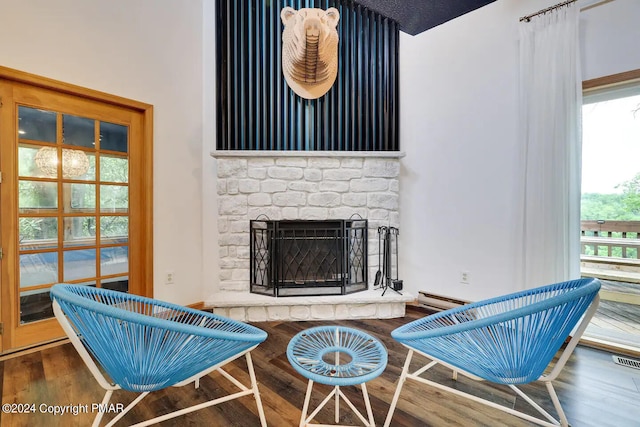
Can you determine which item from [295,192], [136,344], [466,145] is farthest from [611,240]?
[136,344]

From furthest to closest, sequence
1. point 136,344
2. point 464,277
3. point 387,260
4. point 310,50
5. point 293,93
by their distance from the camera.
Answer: point 293,93 → point 387,260 → point 464,277 → point 310,50 → point 136,344

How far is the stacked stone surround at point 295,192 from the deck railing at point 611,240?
1833 millimetres

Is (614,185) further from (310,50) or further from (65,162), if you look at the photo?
(65,162)

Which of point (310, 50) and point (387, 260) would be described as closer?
point (310, 50)

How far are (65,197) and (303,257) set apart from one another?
82.4 inches

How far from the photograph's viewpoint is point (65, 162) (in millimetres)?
2223

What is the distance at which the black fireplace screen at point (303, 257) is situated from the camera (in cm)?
268

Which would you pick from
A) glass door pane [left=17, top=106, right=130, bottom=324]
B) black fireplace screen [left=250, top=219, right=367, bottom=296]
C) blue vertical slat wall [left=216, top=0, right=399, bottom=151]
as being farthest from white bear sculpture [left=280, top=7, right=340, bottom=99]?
glass door pane [left=17, top=106, right=130, bottom=324]

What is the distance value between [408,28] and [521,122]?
1531 mm

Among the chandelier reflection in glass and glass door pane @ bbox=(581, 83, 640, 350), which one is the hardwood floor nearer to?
glass door pane @ bbox=(581, 83, 640, 350)

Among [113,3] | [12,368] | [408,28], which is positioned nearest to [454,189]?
[408,28]

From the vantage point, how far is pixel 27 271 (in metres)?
2.07

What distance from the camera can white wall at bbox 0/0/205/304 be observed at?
6.68ft

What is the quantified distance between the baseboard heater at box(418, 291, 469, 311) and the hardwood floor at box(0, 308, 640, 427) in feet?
3.00
